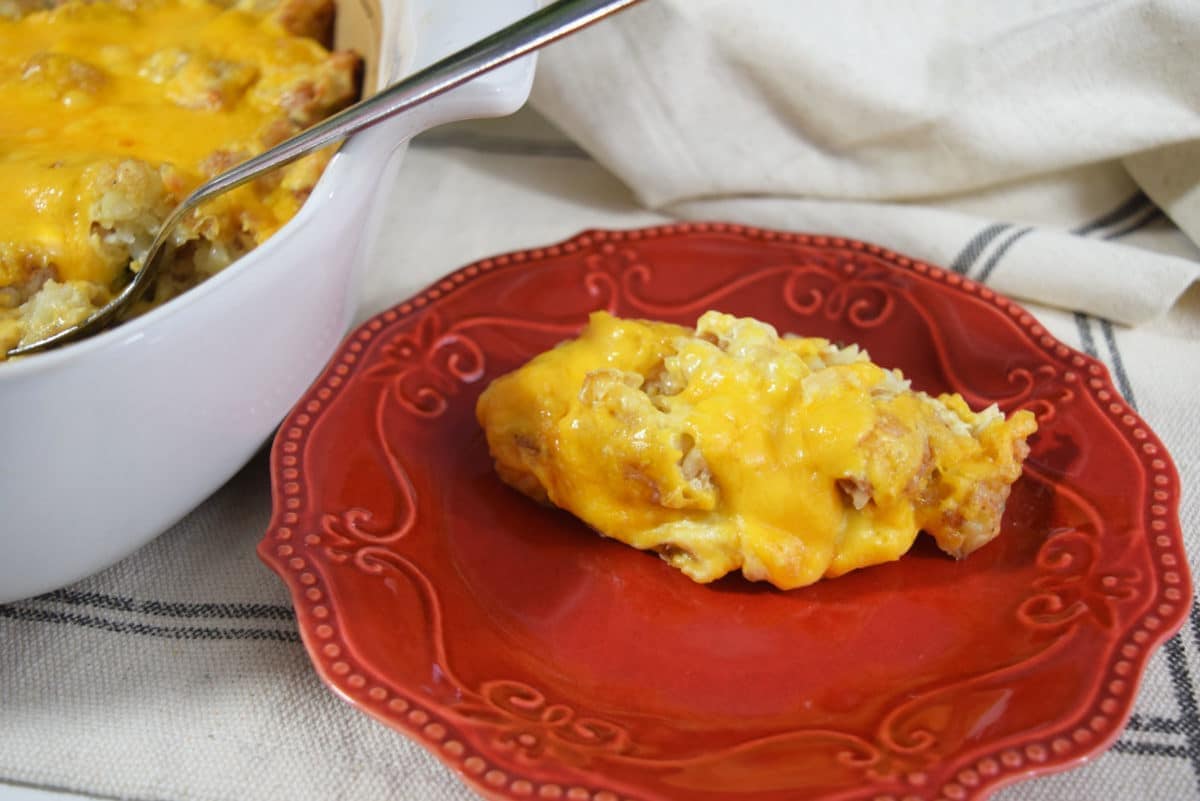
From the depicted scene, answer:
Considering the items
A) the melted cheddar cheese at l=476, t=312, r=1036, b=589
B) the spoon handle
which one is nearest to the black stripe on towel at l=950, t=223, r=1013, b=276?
the melted cheddar cheese at l=476, t=312, r=1036, b=589

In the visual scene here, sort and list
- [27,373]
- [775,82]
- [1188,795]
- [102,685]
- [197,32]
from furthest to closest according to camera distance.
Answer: [775,82] → [197,32] → [102,685] → [1188,795] → [27,373]

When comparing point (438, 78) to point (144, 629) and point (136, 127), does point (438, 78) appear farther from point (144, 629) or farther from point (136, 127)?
point (144, 629)

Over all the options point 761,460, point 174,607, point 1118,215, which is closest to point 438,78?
point 761,460

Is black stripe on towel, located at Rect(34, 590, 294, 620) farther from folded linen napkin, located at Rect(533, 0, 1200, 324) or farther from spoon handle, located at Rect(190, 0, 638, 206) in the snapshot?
folded linen napkin, located at Rect(533, 0, 1200, 324)

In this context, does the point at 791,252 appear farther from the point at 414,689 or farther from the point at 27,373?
the point at 27,373

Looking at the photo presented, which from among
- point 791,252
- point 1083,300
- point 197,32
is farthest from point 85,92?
point 1083,300

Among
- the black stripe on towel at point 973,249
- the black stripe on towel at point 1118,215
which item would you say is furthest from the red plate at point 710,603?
the black stripe on towel at point 1118,215

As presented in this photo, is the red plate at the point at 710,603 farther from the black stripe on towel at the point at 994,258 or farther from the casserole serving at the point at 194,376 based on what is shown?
the black stripe on towel at the point at 994,258
